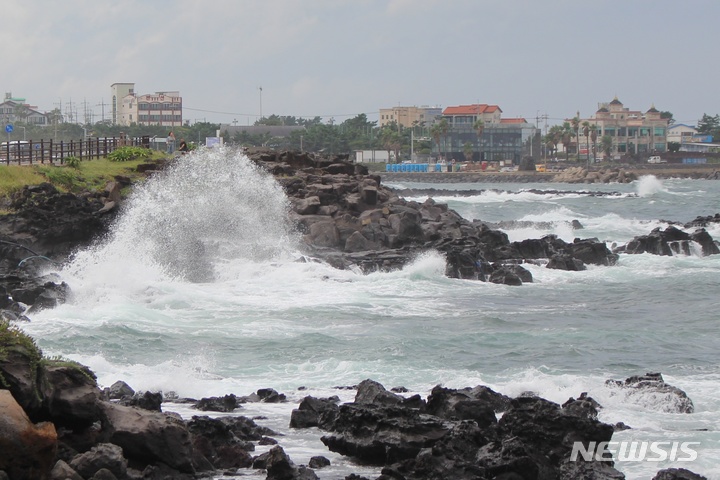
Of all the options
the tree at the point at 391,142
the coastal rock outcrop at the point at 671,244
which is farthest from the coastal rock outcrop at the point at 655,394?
the tree at the point at 391,142

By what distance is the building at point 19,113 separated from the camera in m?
135

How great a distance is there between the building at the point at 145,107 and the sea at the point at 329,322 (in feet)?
303

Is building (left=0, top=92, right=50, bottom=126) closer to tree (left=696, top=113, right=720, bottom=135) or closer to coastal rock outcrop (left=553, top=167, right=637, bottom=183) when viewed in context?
coastal rock outcrop (left=553, top=167, right=637, bottom=183)

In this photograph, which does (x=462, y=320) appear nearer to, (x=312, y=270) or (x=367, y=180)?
(x=312, y=270)

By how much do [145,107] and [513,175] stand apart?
46.8 m

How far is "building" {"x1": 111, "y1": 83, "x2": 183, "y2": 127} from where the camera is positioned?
131000 millimetres

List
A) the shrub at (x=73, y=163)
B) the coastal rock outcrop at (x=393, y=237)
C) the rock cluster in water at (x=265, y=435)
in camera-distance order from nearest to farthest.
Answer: the rock cluster in water at (x=265, y=435) → the coastal rock outcrop at (x=393, y=237) → the shrub at (x=73, y=163)

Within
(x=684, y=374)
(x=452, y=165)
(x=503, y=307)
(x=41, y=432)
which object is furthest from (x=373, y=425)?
(x=452, y=165)

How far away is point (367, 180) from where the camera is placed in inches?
1674

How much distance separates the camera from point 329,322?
2347 centimetres

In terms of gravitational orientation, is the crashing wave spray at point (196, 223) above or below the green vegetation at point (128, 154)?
below

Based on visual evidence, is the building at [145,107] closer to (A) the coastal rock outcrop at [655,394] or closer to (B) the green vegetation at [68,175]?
(B) the green vegetation at [68,175]

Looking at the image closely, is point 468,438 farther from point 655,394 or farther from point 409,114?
point 409,114

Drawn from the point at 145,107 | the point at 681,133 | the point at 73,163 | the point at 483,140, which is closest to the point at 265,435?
the point at 73,163
